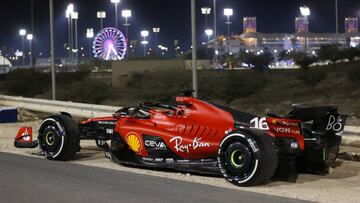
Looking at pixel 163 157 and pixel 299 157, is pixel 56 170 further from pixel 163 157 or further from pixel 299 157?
pixel 299 157

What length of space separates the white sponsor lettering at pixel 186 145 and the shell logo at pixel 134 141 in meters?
0.73

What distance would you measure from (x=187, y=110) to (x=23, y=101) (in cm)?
1318

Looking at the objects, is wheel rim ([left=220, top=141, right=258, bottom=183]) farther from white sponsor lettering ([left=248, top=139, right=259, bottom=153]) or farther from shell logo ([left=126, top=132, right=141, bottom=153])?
shell logo ([left=126, top=132, right=141, bottom=153])

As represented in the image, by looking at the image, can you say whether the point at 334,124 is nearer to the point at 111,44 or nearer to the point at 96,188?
the point at 96,188

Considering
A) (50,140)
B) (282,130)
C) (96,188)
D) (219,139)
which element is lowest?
(96,188)

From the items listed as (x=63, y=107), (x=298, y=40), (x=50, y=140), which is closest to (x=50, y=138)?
(x=50, y=140)

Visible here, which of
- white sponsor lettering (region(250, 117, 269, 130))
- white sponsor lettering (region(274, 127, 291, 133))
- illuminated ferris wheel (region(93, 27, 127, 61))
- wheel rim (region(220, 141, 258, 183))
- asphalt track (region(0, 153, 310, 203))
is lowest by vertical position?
asphalt track (region(0, 153, 310, 203))

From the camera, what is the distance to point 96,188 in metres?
8.70

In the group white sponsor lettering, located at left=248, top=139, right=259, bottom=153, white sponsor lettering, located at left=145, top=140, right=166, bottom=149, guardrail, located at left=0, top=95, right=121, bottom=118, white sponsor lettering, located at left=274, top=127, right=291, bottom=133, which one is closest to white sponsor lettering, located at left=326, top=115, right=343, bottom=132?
white sponsor lettering, located at left=274, top=127, right=291, bottom=133

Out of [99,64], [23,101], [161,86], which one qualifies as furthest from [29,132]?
[99,64]

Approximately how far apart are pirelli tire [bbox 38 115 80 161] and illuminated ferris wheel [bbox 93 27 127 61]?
61490 mm

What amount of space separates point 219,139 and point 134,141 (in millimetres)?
1659

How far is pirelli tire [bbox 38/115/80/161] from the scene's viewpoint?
11016 mm

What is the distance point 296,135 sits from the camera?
356 inches
